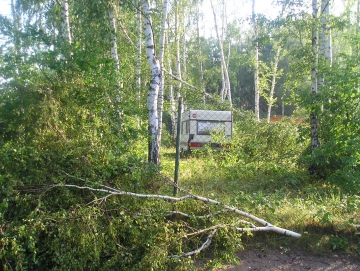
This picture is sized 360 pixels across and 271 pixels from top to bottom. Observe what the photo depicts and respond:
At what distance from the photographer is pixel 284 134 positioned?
845 centimetres

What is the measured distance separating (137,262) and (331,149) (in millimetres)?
3628

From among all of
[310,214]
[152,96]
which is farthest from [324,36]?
[310,214]

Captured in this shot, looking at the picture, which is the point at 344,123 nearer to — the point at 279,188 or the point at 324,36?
the point at 279,188

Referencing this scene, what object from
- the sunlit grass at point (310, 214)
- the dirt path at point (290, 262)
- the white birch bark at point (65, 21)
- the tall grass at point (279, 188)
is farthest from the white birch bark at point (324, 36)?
the white birch bark at point (65, 21)

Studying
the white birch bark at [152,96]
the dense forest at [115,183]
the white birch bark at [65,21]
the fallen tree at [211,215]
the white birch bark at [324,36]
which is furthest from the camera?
the white birch bark at [65,21]

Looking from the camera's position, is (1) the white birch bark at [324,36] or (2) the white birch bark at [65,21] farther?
(2) the white birch bark at [65,21]

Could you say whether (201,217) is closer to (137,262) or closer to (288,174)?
(137,262)

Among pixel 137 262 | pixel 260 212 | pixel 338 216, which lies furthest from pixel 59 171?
pixel 338 216

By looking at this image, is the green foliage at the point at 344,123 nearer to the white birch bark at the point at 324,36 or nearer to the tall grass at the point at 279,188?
the tall grass at the point at 279,188

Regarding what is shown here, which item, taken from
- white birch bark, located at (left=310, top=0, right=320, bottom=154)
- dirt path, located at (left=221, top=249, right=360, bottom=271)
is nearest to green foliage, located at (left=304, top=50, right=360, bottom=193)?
white birch bark, located at (left=310, top=0, right=320, bottom=154)

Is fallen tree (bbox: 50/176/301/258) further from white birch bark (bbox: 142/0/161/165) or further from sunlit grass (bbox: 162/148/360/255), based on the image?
white birch bark (bbox: 142/0/161/165)

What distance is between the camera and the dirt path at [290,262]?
11.2ft

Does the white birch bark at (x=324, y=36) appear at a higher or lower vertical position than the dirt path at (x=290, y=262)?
higher

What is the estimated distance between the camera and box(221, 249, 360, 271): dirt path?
340 centimetres
